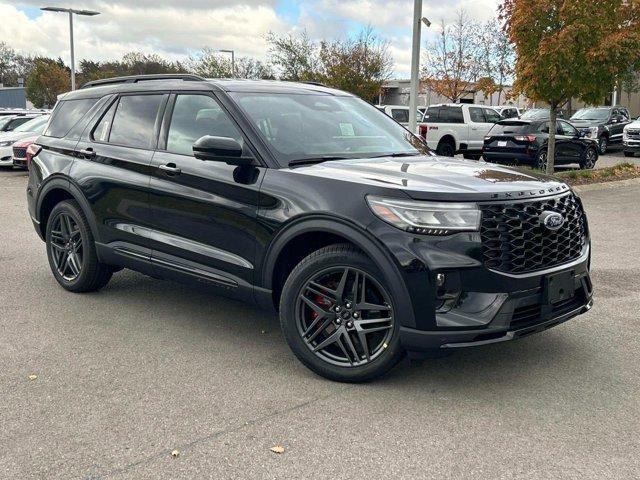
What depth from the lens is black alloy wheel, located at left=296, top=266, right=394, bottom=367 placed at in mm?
3691

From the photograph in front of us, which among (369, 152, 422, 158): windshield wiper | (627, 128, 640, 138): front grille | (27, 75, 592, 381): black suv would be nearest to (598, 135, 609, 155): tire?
(627, 128, 640, 138): front grille

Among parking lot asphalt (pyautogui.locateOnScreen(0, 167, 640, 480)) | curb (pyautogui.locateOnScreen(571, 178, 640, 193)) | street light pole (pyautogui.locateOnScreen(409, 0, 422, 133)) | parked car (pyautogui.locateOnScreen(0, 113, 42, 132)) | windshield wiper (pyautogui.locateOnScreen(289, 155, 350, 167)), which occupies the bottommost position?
parking lot asphalt (pyautogui.locateOnScreen(0, 167, 640, 480))

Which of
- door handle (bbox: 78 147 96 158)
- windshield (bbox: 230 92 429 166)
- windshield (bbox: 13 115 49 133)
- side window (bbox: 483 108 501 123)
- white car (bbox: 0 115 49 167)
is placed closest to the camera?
windshield (bbox: 230 92 429 166)

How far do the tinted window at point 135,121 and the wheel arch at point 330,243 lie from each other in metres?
1.59

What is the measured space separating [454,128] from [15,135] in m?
12.3

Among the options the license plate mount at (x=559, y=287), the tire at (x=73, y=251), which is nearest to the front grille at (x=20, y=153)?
the tire at (x=73, y=251)

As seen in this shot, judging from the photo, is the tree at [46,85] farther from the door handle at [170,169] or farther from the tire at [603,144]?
the door handle at [170,169]

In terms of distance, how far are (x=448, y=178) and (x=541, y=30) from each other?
1056 centimetres

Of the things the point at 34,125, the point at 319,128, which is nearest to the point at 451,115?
the point at 34,125

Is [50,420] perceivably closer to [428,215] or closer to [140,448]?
[140,448]

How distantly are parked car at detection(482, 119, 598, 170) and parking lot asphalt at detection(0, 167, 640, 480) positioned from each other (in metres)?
11.6

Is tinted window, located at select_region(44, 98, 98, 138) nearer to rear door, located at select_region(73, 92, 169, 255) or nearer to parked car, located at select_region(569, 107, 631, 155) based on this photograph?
rear door, located at select_region(73, 92, 169, 255)

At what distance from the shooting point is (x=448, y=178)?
380 centimetres

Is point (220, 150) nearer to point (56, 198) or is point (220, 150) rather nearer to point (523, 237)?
point (523, 237)
